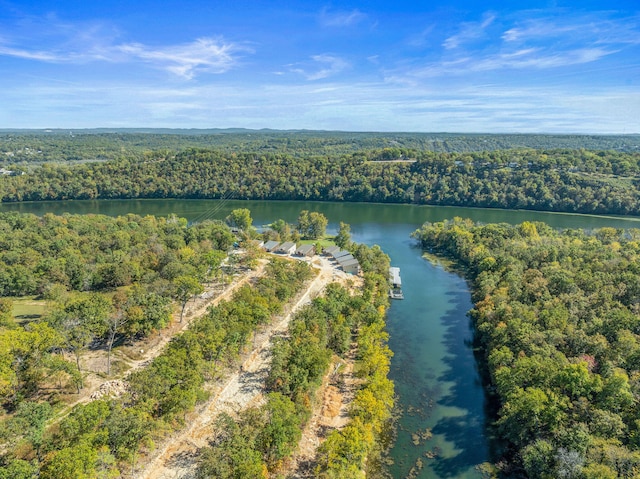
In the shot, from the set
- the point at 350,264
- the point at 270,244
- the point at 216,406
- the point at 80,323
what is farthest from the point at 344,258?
the point at 80,323

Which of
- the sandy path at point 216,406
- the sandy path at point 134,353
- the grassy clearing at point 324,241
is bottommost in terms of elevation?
the sandy path at point 216,406

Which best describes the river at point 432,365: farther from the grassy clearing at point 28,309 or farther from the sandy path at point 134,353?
the grassy clearing at point 28,309

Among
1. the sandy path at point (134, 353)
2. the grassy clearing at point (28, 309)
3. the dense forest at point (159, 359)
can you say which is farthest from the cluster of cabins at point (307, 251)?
the grassy clearing at point (28, 309)

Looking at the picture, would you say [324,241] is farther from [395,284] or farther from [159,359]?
[159,359]

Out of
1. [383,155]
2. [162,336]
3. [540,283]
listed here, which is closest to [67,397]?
[162,336]

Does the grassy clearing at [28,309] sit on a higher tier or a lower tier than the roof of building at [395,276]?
higher

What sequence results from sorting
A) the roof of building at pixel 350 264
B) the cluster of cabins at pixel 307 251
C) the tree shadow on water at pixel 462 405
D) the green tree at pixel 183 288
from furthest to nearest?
the cluster of cabins at pixel 307 251 < the roof of building at pixel 350 264 < the green tree at pixel 183 288 < the tree shadow on water at pixel 462 405

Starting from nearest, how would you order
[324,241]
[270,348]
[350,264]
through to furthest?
1. [270,348]
2. [350,264]
3. [324,241]
